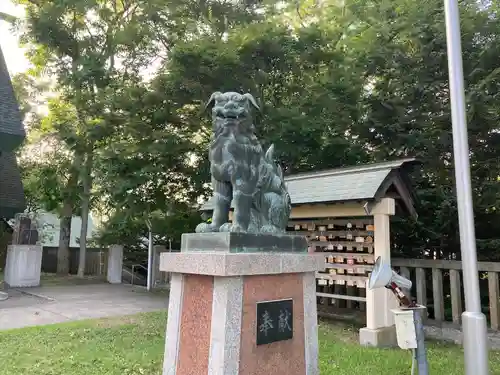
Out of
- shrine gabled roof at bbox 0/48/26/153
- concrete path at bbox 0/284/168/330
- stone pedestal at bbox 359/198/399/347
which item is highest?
shrine gabled roof at bbox 0/48/26/153

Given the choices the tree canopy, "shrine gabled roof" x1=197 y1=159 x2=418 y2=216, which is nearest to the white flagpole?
"shrine gabled roof" x1=197 y1=159 x2=418 y2=216

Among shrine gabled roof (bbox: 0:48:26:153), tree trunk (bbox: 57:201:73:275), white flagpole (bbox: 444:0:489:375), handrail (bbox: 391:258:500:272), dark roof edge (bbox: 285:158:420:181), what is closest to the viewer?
white flagpole (bbox: 444:0:489:375)

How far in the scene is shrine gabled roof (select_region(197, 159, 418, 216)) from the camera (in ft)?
21.7

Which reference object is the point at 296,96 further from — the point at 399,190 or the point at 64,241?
the point at 64,241

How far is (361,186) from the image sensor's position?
6.78m

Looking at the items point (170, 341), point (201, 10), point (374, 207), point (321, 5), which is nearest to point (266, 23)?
point (201, 10)

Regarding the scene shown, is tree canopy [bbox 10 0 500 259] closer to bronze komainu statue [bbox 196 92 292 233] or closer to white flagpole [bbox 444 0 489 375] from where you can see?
white flagpole [bbox 444 0 489 375]

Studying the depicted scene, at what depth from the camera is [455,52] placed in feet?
14.4

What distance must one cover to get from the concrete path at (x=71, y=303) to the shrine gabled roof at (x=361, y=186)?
14.2 feet

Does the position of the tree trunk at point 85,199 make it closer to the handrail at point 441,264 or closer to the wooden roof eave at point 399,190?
the wooden roof eave at point 399,190

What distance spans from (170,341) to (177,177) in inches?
330

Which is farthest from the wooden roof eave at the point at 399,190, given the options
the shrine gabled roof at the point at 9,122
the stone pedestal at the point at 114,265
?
the stone pedestal at the point at 114,265

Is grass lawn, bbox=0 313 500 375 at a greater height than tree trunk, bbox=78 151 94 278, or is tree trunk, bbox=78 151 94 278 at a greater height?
tree trunk, bbox=78 151 94 278

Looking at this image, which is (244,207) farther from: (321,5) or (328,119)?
(321,5)
